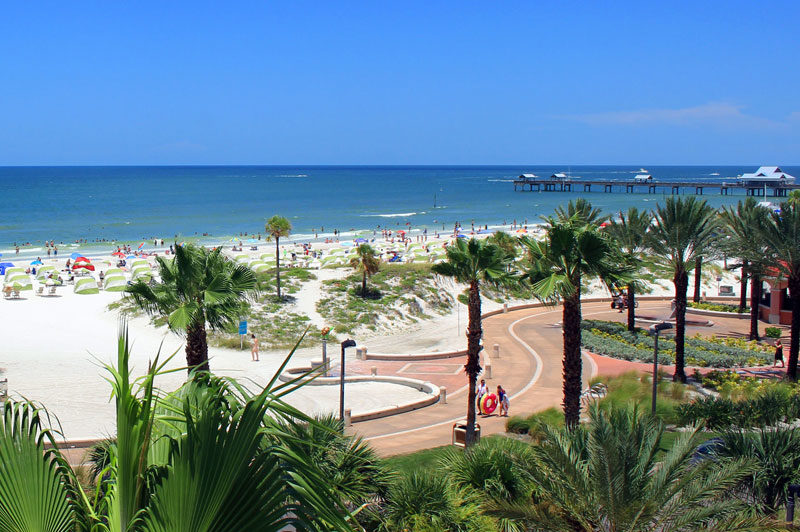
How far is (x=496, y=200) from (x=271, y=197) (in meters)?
46.6

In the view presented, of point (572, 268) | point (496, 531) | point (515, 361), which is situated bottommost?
point (515, 361)

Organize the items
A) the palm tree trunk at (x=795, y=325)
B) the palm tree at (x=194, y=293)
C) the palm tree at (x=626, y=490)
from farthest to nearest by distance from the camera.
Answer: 1. the palm tree trunk at (x=795, y=325)
2. the palm tree at (x=194, y=293)
3. the palm tree at (x=626, y=490)

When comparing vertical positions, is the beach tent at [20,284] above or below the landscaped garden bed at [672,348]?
above

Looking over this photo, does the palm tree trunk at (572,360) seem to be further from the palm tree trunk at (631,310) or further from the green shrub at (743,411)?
the palm tree trunk at (631,310)

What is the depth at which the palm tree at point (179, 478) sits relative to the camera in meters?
3.91

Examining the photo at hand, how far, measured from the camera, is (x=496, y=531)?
27.7 ft

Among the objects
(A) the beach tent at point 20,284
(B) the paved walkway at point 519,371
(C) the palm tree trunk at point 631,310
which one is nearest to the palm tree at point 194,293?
(B) the paved walkway at point 519,371

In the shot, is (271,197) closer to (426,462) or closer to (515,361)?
(515,361)

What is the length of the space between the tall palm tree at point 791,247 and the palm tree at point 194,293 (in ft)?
54.7

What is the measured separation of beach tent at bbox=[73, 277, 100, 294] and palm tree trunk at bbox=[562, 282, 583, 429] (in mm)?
29326

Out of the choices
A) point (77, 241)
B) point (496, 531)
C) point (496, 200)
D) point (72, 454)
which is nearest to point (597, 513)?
point (496, 531)

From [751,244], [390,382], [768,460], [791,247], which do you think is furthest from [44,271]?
[768,460]

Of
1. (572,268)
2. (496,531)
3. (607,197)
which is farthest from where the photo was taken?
(607,197)

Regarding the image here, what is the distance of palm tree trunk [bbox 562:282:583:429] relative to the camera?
50.8ft
